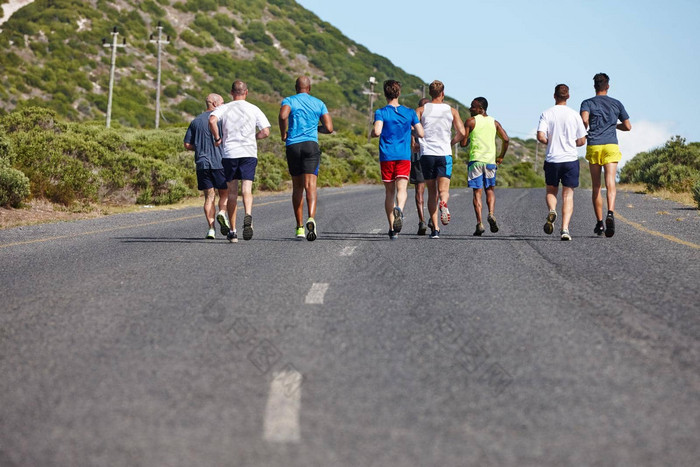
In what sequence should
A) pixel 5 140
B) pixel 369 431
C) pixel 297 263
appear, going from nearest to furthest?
pixel 369 431 → pixel 297 263 → pixel 5 140

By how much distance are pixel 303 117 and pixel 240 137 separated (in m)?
0.93

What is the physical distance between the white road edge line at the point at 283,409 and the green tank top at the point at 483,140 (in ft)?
27.9

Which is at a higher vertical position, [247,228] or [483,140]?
[483,140]

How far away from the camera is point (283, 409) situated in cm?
395

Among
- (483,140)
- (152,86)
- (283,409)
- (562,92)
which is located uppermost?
(152,86)

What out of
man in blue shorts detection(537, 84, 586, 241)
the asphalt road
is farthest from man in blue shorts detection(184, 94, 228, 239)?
man in blue shorts detection(537, 84, 586, 241)

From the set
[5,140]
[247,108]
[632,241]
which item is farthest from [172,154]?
[632,241]

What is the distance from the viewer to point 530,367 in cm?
470

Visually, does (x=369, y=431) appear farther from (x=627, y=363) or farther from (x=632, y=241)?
(x=632, y=241)

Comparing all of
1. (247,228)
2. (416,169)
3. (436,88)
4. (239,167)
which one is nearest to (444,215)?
(416,169)

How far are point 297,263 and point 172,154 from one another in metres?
19.3

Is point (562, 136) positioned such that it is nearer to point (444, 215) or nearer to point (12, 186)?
point (444, 215)

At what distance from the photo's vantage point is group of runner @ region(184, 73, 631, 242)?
37.9 ft

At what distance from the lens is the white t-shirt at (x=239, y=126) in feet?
37.8
